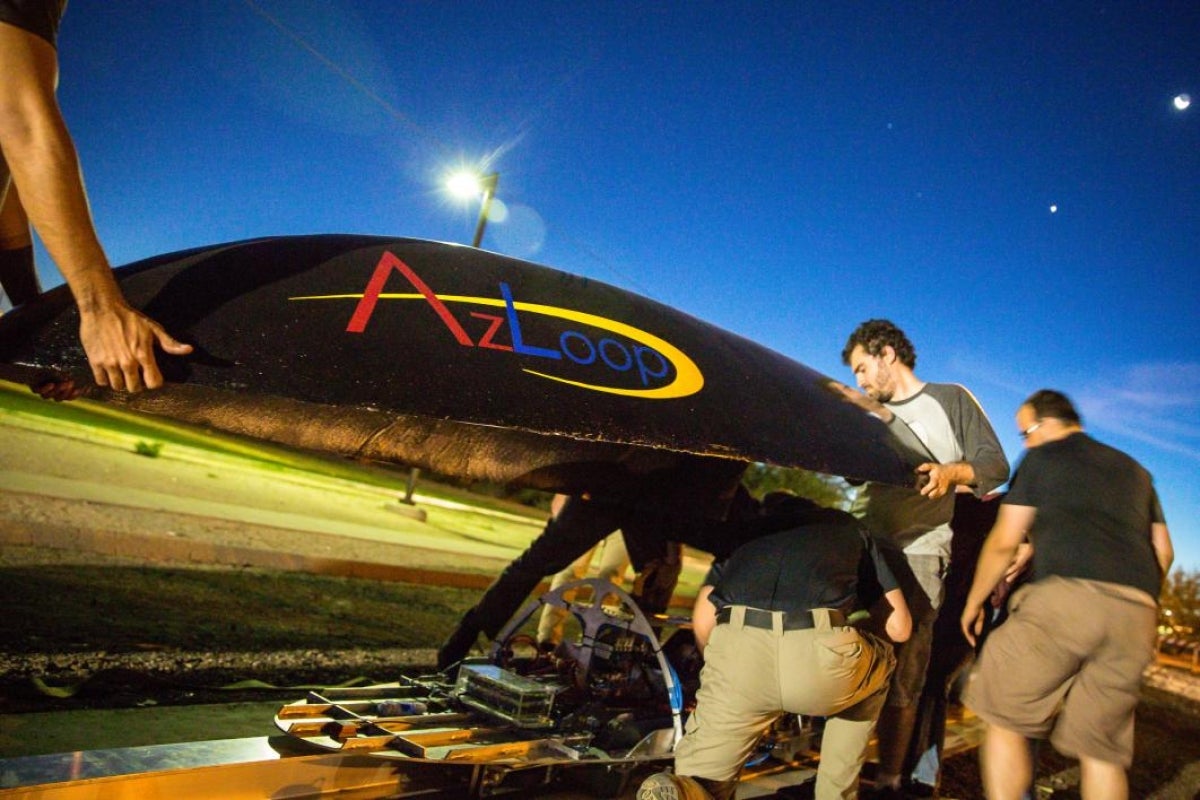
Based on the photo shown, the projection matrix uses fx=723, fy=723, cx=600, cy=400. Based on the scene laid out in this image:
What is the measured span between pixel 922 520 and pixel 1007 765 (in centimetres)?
135

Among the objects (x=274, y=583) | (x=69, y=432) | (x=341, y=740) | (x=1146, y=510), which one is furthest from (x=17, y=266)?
(x=69, y=432)

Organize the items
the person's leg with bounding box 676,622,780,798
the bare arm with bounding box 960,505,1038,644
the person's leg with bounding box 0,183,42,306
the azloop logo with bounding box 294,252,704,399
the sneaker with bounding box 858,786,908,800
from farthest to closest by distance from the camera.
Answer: the sneaker with bounding box 858,786,908,800 → the bare arm with bounding box 960,505,1038,644 → the person's leg with bounding box 676,622,780,798 → the azloop logo with bounding box 294,252,704,399 → the person's leg with bounding box 0,183,42,306

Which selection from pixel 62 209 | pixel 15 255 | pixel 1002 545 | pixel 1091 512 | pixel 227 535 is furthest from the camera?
pixel 227 535

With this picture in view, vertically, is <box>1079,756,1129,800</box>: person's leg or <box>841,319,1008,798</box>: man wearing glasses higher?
<box>841,319,1008,798</box>: man wearing glasses

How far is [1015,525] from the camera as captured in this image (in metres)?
3.69

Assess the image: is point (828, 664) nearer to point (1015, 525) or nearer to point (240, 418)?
point (1015, 525)

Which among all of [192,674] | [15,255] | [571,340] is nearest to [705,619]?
[571,340]

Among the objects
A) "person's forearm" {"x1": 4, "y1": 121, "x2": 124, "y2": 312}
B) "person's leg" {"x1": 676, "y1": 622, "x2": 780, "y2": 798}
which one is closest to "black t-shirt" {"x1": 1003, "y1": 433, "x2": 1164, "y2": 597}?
"person's leg" {"x1": 676, "y1": 622, "x2": 780, "y2": 798}

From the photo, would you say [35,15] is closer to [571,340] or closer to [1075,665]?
[571,340]

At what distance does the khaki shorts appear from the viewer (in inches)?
129

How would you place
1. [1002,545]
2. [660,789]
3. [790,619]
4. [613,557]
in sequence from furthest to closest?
[613,557] < [1002,545] < [790,619] < [660,789]

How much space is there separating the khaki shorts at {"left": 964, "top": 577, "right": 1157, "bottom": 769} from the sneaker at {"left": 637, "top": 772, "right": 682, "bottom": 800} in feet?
5.83

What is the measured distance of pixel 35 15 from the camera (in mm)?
2006

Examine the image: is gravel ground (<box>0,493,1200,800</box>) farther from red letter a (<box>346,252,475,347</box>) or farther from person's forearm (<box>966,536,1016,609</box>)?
red letter a (<box>346,252,475,347</box>)
